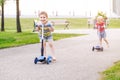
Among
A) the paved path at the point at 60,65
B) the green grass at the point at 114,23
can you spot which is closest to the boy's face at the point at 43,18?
the paved path at the point at 60,65

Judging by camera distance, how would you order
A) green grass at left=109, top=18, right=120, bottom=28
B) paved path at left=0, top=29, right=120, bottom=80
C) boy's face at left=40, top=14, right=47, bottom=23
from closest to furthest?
1. paved path at left=0, top=29, right=120, bottom=80
2. boy's face at left=40, top=14, right=47, bottom=23
3. green grass at left=109, top=18, right=120, bottom=28

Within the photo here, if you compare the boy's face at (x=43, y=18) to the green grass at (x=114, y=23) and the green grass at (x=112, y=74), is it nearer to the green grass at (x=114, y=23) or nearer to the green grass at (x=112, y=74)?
the green grass at (x=112, y=74)

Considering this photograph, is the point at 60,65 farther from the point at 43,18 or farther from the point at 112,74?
the point at 112,74

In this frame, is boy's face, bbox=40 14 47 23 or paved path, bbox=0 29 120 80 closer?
paved path, bbox=0 29 120 80

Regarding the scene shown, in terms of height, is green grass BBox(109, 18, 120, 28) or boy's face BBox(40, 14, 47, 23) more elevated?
boy's face BBox(40, 14, 47, 23)

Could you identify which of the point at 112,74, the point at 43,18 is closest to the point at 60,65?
the point at 43,18

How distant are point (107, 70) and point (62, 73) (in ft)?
3.74

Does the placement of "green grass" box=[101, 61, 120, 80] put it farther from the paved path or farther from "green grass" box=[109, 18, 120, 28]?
"green grass" box=[109, 18, 120, 28]

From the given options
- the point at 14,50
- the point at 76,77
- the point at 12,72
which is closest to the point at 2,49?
the point at 14,50

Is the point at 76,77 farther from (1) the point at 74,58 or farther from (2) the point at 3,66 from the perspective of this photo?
(1) the point at 74,58

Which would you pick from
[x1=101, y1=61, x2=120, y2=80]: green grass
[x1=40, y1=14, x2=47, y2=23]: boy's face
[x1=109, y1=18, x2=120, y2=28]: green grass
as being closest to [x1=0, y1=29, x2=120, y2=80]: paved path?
[x1=101, y1=61, x2=120, y2=80]: green grass

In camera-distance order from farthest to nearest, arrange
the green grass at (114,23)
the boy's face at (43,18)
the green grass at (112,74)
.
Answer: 1. the green grass at (114,23)
2. the boy's face at (43,18)
3. the green grass at (112,74)

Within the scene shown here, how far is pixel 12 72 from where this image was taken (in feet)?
37.9

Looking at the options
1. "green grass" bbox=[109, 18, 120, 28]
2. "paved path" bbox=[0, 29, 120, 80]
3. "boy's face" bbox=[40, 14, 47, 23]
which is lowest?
"paved path" bbox=[0, 29, 120, 80]
